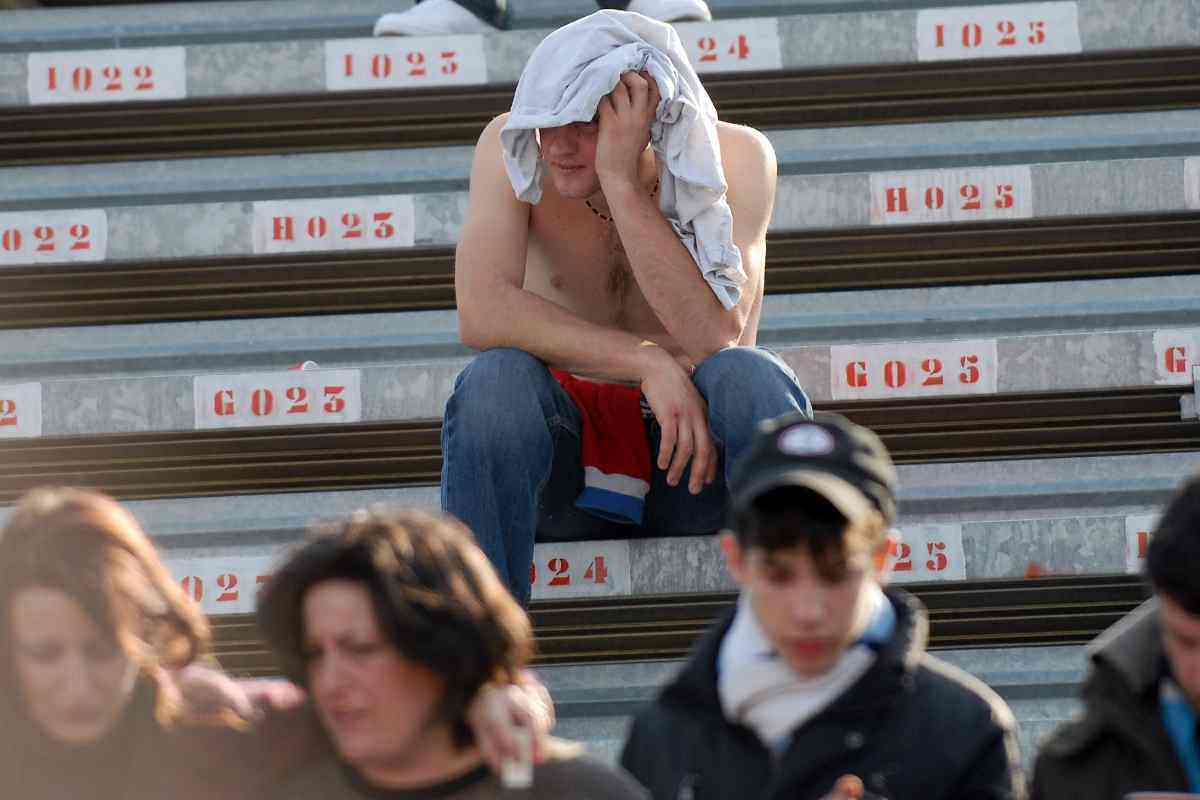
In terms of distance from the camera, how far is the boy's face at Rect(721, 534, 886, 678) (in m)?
1.71

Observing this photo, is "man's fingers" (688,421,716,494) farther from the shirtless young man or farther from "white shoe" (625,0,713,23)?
"white shoe" (625,0,713,23)

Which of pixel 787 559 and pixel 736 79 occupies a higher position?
pixel 736 79

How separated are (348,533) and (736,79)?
2.03 m

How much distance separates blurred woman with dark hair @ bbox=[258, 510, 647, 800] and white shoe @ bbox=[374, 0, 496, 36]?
6.73 ft

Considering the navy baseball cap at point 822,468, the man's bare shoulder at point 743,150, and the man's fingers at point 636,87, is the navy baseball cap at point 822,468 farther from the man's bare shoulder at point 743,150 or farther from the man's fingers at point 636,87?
the man's bare shoulder at point 743,150

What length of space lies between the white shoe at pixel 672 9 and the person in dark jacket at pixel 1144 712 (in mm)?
2046

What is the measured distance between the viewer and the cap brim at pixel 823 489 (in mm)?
1715

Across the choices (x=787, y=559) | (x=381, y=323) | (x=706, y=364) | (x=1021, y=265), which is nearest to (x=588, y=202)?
(x=706, y=364)

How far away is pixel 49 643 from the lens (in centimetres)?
168

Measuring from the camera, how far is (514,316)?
268 centimetres

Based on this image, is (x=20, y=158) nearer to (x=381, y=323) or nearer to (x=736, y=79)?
(x=381, y=323)

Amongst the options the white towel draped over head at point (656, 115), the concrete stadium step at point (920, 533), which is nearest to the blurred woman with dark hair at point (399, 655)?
the white towel draped over head at point (656, 115)

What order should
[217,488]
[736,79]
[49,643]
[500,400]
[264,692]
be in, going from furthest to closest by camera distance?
[736,79]
[217,488]
[500,400]
[264,692]
[49,643]

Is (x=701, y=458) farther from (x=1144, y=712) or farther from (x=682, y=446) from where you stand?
(x=1144, y=712)
